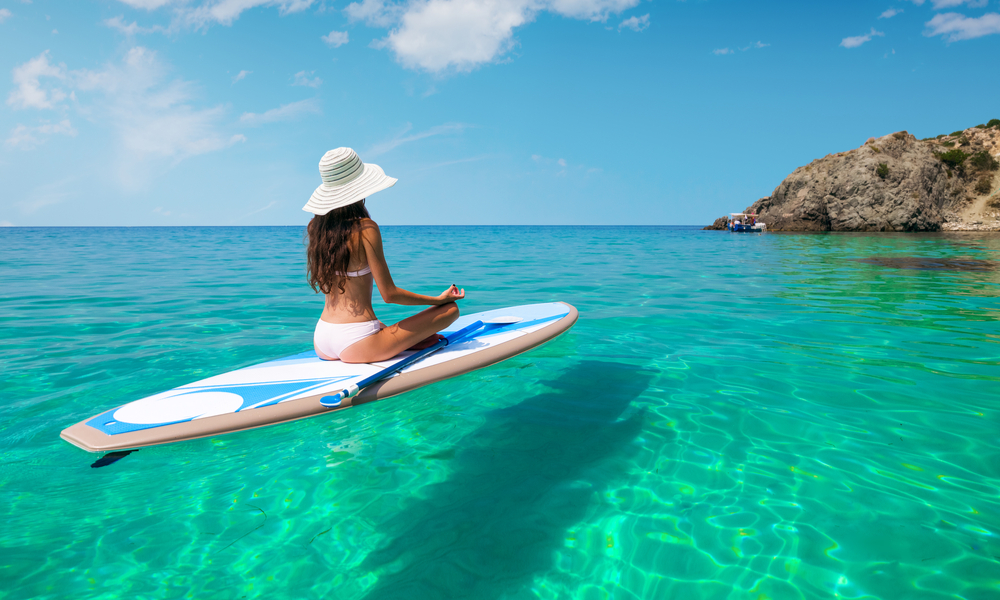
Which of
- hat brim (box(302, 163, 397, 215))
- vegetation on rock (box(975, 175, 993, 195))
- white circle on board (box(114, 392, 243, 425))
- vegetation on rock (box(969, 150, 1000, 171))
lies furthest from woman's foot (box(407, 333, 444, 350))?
vegetation on rock (box(969, 150, 1000, 171))

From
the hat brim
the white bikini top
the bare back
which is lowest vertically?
the bare back

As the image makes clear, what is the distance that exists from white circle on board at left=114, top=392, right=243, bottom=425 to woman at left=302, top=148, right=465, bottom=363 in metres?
0.91

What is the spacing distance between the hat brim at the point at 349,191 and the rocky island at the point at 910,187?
50470 millimetres

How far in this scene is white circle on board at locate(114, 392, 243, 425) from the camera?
3.09 metres

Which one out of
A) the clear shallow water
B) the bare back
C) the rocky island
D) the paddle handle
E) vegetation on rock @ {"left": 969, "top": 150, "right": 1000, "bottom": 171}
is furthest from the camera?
vegetation on rock @ {"left": 969, "top": 150, "right": 1000, "bottom": 171}

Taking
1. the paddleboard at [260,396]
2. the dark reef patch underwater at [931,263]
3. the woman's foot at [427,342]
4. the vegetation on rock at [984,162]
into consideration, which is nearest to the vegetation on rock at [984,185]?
the vegetation on rock at [984,162]

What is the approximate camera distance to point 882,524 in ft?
9.52

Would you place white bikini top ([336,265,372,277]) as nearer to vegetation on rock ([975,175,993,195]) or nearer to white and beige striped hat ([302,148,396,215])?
white and beige striped hat ([302,148,396,215])

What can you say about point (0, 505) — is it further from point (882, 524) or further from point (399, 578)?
point (882, 524)

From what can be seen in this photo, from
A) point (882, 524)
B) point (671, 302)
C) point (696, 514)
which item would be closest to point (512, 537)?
point (696, 514)

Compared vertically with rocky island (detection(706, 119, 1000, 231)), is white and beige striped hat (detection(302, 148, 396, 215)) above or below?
below

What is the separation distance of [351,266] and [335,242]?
0.72 feet

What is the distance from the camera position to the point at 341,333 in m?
3.95

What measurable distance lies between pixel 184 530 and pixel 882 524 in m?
4.08
